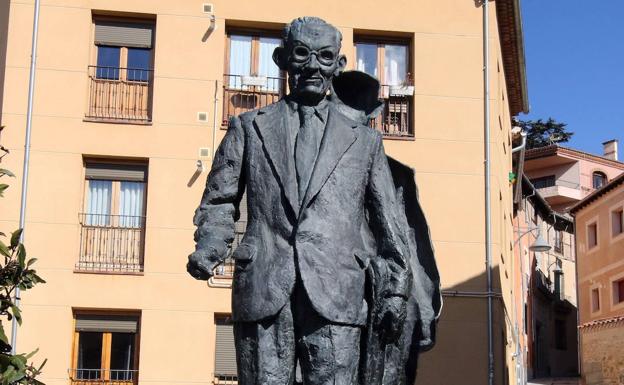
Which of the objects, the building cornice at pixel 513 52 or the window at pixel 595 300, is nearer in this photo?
the building cornice at pixel 513 52

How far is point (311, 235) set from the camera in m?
5.83

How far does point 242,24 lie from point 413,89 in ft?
12.9

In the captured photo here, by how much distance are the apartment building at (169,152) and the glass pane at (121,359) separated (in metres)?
0.04

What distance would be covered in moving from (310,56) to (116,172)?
19.1m

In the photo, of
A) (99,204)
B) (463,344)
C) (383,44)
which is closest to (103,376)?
(99,204)

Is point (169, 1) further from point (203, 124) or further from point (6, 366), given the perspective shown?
point (6, 366)

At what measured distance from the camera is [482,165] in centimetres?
2573

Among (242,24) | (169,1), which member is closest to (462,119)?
(242,24)

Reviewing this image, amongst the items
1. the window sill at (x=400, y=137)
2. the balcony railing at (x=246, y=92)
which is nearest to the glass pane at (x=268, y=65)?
the balcony railing at (x=246, y=92)

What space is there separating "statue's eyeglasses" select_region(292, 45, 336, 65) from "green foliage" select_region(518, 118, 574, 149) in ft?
236

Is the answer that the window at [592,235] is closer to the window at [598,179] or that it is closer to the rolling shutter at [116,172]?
the window at [598,179]

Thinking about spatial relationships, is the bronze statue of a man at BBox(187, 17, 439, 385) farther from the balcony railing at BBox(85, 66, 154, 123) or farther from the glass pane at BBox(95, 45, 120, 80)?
the glass pane at BBox(95, 45, 120, 80)

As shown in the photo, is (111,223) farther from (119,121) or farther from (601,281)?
(601,281)

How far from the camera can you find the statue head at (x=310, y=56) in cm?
613
